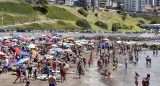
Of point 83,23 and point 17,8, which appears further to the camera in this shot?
point 17,8

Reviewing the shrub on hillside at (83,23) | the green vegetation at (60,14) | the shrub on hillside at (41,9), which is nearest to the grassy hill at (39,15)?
the green vegetation at (60,14)

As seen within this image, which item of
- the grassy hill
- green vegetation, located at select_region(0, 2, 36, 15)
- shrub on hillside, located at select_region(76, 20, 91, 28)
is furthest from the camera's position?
shrub on hillside, located at select_region(76, 20, 91, 28)

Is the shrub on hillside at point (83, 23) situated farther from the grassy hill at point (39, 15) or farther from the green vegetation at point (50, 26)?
the green vegetation at point (50, 26)

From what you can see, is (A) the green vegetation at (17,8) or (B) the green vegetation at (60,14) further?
(B) the green vegetation at (60,14)

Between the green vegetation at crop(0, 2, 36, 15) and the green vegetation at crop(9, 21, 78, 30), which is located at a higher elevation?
the green vegetation at crop(0, 2, 36, 15)

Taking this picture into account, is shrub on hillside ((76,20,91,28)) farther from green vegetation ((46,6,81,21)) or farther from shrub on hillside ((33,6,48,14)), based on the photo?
shrub on hillside ((33,6,48,14))

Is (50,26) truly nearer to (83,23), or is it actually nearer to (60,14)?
(83,23)

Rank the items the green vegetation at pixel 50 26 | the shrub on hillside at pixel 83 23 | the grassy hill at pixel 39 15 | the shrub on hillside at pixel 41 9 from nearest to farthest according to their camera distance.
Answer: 1. the green vegetation at pixel 50 26
2. the grassy hill at pixel 39 15
3. the shrub on hillside at pixel 83 23
4. the shrub on hillside at pixel 41 9

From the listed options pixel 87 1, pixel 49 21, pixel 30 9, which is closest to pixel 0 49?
pixel 49 21

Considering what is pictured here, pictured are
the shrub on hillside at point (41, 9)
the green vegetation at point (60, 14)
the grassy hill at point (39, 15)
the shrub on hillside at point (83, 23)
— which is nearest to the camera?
the grassy hill at point (39, 15)

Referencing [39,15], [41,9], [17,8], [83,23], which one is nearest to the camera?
[83,23]

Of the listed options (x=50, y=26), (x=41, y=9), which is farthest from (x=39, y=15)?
(x=50, y=26)

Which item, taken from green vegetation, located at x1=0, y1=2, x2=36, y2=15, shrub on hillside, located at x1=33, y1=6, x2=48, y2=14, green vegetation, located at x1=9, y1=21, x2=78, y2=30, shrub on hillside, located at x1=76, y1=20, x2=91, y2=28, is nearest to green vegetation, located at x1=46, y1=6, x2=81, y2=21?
shrub on hillside, located at x1=33, y1=6, x2=48, y2=14

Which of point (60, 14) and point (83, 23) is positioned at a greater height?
point (60, 14)
